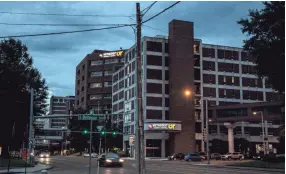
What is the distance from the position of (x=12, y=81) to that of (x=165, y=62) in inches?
1800

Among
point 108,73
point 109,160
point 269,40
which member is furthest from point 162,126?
point 108,73

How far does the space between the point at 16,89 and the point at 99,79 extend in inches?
→ 3591

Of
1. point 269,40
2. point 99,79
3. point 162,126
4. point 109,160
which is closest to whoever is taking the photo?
point 269,40

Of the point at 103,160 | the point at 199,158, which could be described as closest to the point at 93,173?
the point at 103,160

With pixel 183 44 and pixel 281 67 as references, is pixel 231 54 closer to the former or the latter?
pixel 183 44

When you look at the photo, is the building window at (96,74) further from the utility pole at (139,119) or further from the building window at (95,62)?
the utility pole at (139,119)

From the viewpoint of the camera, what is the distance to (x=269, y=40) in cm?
3591

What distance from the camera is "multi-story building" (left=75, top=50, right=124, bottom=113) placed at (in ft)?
452

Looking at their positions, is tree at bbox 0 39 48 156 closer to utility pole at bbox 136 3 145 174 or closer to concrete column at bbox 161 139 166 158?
utility pole at bbox 136 3 145 174

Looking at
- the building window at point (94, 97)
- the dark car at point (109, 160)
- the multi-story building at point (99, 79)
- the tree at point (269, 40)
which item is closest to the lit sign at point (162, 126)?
the dark car at point (109, 160)

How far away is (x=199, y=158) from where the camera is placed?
6638 cm

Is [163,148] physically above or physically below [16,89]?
below

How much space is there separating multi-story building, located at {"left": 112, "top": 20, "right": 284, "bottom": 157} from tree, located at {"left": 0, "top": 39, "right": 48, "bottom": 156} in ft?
91.1

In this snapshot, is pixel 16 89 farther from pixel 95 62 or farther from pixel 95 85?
pixel 95 62
